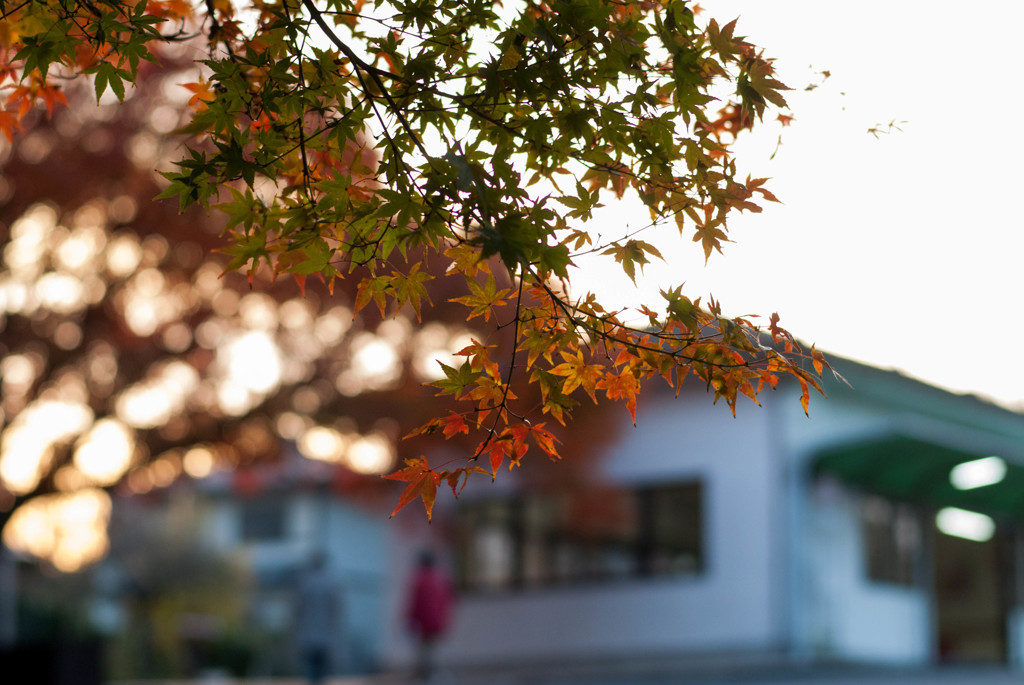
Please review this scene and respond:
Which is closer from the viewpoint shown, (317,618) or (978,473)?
(317,618)

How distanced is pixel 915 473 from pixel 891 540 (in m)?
1.38

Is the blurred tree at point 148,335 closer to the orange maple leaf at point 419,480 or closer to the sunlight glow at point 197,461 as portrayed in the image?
the sunlight glow at point 197,461

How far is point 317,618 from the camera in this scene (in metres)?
14.5

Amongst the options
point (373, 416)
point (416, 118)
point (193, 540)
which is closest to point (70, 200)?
point (373, 416)

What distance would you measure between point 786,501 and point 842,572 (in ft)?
4.73

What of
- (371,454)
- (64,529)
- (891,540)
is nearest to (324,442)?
(371,454)

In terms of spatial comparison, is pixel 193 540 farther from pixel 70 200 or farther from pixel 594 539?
pixel 70 200

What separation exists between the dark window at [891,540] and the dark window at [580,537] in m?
2.74

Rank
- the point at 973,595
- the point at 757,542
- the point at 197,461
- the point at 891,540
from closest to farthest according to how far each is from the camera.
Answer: the point at 197,461, the point at 757,542, the point at 891,540, the point at 973,595

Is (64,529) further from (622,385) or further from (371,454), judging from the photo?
(622,385)

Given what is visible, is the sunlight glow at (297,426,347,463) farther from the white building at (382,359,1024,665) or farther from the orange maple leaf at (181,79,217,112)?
the orange maple leaf at (181,79,217,112)

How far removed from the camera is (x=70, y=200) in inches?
566

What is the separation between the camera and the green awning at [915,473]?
1736 centimetres

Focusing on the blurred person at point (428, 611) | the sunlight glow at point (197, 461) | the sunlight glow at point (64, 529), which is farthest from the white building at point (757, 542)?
the sunlight glow at point (64, 529)
